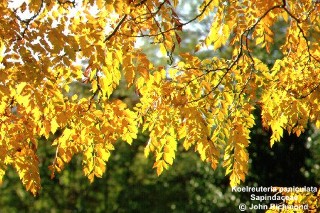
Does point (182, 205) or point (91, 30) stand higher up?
point (182, 205)

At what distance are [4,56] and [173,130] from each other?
1.51 m

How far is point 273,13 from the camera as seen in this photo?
4336 mm

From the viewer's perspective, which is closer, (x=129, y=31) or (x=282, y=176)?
(x=129, y=31)

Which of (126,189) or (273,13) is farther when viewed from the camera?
(126,189)

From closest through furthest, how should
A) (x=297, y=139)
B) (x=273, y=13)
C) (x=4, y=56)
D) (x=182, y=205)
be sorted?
1. (x=4, y=56)
2. (x=273, y=13)
3. (x=297, y=139)
4. (x=182, y=205)

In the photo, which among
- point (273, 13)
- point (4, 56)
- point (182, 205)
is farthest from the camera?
point (182, 205)

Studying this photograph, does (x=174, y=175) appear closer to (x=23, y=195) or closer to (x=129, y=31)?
(x=23, y=195)

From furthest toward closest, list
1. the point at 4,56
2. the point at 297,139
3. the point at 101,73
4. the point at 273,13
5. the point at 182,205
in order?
the point at 182,205 < the point at 297,139 < the point at 273,13 < the point at 101,73 < the point at 4,56

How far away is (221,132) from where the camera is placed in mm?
4465

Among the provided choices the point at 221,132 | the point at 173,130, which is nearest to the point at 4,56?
the point at 173,130

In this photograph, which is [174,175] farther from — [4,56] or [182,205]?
[4,56]

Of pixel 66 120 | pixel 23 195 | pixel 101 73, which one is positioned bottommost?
pixel 66 120

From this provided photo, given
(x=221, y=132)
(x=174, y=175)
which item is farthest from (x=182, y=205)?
(x=221, y=132)

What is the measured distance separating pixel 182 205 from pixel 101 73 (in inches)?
506
